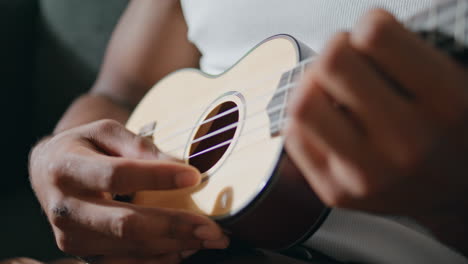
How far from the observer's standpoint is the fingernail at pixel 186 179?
1.63 feet

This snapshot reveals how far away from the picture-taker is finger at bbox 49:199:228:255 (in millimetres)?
495

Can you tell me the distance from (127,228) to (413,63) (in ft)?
1.22

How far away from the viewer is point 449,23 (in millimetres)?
334

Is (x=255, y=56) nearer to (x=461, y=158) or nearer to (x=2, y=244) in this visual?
(x=461, y=158)

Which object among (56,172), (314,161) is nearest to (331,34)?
(314,161)

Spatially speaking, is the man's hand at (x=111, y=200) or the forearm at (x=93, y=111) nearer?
the man's hand at (x=111, y=200)

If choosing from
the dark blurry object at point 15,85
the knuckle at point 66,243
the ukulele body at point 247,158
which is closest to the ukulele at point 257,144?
the ukulele body at point 247,158

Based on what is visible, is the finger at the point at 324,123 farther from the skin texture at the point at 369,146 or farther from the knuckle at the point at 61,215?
the knuckle at the point at 61,215

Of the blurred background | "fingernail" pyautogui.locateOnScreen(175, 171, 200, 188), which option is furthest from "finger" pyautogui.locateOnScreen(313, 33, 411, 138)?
the blurred background

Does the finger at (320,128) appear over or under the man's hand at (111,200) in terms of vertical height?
over

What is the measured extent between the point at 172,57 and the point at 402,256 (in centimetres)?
63

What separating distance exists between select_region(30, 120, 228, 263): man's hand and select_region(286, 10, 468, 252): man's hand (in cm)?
20

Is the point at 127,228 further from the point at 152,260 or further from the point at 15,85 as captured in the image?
the point at 15,85

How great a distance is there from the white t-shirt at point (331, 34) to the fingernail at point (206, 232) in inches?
5.9
